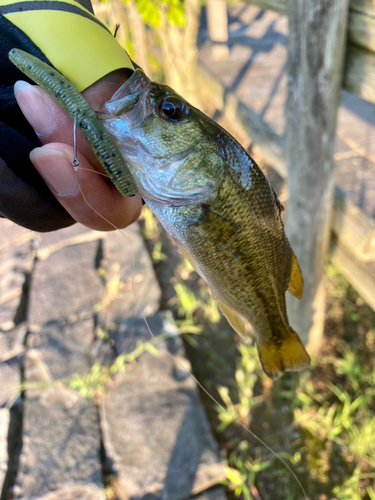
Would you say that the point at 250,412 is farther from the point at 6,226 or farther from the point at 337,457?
the point at 6,226

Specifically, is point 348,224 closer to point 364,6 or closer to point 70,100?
point 364,6

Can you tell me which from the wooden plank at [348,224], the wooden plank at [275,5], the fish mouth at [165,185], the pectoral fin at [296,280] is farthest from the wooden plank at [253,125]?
the fish mouth at [165,185]

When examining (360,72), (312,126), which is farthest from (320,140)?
(360,72)

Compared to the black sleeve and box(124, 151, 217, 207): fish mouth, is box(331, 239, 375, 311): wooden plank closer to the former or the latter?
box(124, 151, 217, 207): fish mouth

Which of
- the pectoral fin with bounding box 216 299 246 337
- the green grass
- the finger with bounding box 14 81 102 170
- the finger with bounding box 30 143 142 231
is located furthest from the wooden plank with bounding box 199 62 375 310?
the finger with bounding box 14 81 102 170

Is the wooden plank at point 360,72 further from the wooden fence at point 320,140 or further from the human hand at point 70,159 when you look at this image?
the human hand at point 70,159

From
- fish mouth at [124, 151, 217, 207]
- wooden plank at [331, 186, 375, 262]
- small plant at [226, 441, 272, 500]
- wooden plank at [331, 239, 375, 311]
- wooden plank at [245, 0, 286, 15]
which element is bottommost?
small plant at [226, 441, 272, 500]
